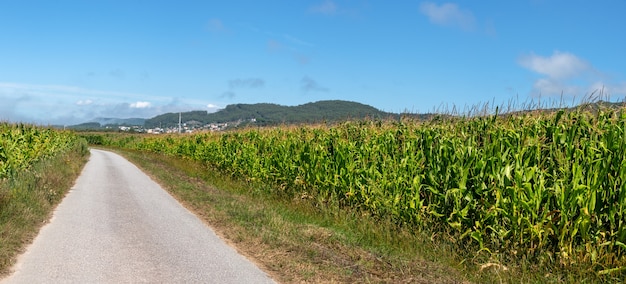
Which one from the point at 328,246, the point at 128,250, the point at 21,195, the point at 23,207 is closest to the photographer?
the point at 128,250

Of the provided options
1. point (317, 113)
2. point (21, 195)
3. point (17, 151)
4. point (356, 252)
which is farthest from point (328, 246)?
point (317, 113)

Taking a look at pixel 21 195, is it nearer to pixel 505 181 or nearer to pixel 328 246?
pixel 328 246

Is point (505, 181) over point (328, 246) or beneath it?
over

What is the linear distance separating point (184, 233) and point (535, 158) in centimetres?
688

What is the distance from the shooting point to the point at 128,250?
827 centimetres

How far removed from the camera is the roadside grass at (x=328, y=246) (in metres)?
7.13

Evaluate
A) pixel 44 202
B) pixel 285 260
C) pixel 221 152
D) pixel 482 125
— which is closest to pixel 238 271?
pixel 285 260

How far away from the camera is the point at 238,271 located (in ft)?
23.9

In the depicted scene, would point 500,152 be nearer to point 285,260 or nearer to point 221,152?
point 285,260

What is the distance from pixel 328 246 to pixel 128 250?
3.51m

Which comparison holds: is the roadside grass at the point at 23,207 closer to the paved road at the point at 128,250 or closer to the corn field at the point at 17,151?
the paved road at the point at 128,250

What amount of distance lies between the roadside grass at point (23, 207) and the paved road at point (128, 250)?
203mm

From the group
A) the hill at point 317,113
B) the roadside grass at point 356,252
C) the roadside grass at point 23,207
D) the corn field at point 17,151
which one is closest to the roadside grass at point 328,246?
the roadside grass at point 356,252

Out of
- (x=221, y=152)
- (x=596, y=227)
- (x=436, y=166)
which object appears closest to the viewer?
(x=596, y=227)
